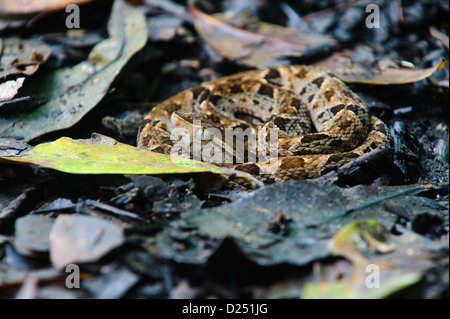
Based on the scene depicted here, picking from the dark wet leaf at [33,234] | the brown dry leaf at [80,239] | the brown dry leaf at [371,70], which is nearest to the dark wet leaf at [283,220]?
the brown dry leaf at [80,239]

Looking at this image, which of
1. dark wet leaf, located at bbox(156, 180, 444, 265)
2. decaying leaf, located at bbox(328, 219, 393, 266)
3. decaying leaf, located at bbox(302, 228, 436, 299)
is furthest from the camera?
dark wet leaf, located at bbox(156, 180, 444, 265)

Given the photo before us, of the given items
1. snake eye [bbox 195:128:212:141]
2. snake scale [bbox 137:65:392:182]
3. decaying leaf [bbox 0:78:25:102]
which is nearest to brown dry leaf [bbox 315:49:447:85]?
snake scale [bbox 137:65:392:182]

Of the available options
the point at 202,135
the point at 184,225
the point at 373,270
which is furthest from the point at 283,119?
the point at 373,270

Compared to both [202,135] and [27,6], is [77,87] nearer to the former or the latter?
[202,135]

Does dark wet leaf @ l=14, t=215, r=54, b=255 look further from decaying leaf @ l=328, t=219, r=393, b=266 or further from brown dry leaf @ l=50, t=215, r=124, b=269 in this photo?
decaying leaf @ l=328, t=219, r=393, b=266

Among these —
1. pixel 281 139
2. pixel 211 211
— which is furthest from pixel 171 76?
pixel 211 211

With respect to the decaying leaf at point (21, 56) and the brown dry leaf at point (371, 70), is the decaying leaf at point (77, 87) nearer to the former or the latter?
the decaying leaf at point (21, 56)
